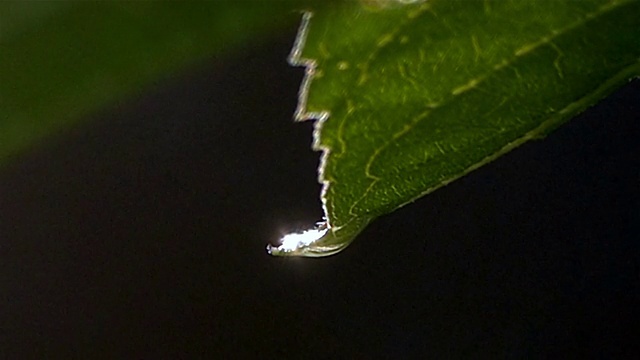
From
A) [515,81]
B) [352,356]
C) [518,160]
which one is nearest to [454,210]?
[518,160]

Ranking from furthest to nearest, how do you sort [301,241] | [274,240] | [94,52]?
[274,240] → [301,241] → [94,52]

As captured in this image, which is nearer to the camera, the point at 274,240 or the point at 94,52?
the point at 94,52

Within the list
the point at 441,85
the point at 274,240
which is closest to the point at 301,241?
the point at 441,85

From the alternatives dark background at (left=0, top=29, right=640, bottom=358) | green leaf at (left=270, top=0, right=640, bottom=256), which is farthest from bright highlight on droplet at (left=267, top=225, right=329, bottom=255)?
dark background at (left=0, top=29, right=640, bottom=358)

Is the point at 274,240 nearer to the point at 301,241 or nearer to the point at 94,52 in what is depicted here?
the point at 301,241

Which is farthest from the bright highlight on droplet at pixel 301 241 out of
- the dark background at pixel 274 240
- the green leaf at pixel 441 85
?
the dark background at pixel 274 240
